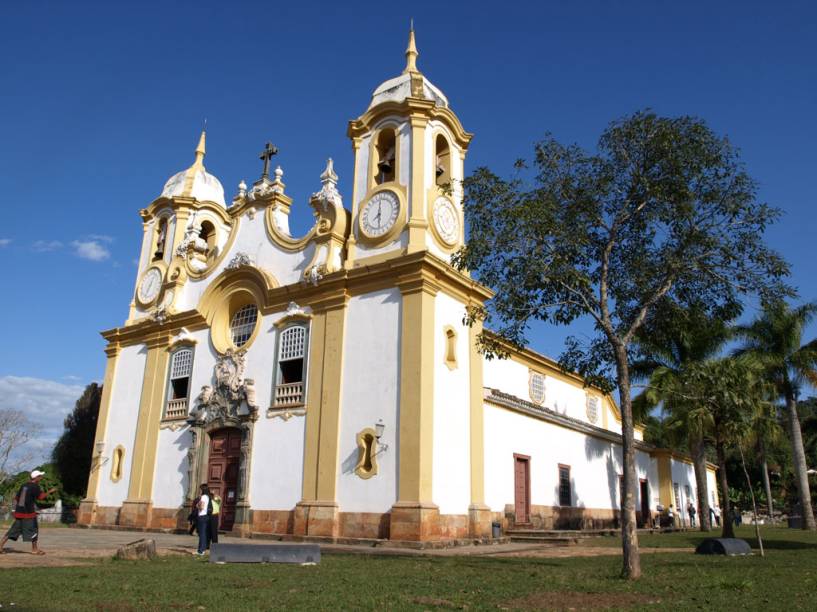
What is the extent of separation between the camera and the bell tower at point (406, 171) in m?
19.4

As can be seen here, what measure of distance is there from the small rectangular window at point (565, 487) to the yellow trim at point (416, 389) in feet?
29.6

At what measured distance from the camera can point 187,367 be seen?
23.8 m

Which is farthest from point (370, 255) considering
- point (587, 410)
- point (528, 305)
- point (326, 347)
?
point (587, 410)

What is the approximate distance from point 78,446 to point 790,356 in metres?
33.4

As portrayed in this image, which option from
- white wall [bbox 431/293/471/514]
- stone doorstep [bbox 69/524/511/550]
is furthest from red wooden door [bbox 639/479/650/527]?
white wall [bbox 431/293/471/514]

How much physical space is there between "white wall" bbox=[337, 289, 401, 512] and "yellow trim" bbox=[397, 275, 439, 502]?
320 millimetres

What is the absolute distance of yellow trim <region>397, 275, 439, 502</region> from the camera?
54.2 feet

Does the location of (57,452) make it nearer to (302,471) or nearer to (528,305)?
(302,471)

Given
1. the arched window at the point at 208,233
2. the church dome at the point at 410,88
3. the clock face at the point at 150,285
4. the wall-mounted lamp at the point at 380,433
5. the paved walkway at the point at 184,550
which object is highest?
the church dome at the point at 410,88

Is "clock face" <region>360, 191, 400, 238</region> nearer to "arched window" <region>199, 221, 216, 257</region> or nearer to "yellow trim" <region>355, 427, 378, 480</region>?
"yellow trim" <region>355, 427, 378, 480</region>

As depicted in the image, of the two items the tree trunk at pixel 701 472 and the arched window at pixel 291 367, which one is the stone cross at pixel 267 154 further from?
the tree trunk at pixel 701 472

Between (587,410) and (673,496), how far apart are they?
21.9 ft

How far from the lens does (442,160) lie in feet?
71.6

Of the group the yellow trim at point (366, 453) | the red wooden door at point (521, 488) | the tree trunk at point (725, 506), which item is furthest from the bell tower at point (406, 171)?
the tree trunk at point (725, 506)
